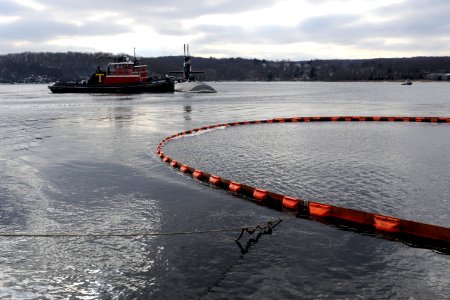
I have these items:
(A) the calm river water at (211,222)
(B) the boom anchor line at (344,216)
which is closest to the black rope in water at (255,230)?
(A) the calm river water at (211,222)

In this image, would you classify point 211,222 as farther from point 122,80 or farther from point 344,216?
point 122,80

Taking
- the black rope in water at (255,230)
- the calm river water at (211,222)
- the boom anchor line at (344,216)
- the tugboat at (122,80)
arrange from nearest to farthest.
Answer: the calm river water at (211,222) → the black rope in water at (255,230) → the boom anchor line at (344,216) → the tugboat at (122,80)

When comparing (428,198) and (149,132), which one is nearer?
(428,198)

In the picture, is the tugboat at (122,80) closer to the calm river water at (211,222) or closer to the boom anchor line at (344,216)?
the calm river water at (211,222)

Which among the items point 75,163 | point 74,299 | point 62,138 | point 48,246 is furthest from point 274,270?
point 62,138

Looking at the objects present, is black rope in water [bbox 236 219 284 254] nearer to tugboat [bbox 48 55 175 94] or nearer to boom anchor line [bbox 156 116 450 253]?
boom anchor line [bbox 156 116 450 253]

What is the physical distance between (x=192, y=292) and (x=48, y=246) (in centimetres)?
514

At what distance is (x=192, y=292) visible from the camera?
9.06 m

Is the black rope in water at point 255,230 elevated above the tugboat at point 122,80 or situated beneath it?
situated beneath

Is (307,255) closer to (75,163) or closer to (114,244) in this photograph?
(114,244)

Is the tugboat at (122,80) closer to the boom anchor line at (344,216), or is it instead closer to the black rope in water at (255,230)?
the boom anchor line at (344,216)

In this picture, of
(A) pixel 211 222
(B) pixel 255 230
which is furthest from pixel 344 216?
(A) pixel 211 222

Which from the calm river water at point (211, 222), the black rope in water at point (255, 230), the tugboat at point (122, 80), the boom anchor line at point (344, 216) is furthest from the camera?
the tugboat at point (122, 80)

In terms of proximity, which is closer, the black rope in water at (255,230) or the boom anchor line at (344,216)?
the black rope in water at (255,230)
